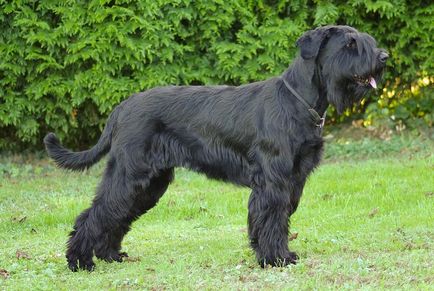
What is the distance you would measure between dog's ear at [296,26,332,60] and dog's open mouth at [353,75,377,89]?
1.13 ft

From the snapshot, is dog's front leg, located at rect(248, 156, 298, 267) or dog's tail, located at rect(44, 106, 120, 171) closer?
dog's front leg, located at rect(248, 156, 298, 267)

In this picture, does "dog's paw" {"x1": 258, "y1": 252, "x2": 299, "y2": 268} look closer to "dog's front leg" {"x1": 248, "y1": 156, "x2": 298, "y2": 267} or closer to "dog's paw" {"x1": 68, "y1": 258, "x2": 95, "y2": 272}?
"dog's front leg" {"x1": 248, "y1": 156, "x2": 298, "y2": 267}

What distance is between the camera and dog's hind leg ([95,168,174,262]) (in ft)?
20.7

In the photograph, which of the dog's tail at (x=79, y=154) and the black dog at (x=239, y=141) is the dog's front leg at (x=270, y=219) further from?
the dog's tail at (x=79, y=154)

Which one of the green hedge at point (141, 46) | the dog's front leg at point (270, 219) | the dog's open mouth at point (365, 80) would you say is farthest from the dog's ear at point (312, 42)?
the green hedge at point (141, 46)

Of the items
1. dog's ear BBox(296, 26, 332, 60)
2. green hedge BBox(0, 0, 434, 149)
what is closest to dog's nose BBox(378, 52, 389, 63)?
dog's ear BBox(296, 26, 332, 60)

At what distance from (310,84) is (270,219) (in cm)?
103

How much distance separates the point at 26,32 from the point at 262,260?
5.55 metres

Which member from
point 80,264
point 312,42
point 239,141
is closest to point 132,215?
point 80,264

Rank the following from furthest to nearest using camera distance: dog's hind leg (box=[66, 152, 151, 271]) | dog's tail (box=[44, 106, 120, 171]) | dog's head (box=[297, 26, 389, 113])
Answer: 1. dog's tail (box=[44, 106, 120, 171])
2. dog's hind leg (box=[66, 152, 151, 271])
3. dog's head (box=[297, 26, 389, 113])

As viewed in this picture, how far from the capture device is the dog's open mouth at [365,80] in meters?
5.81

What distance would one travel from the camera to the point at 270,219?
5820mm

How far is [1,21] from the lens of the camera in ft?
33.6

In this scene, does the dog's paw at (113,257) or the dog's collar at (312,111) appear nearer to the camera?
the dog's collar at (312,111)
